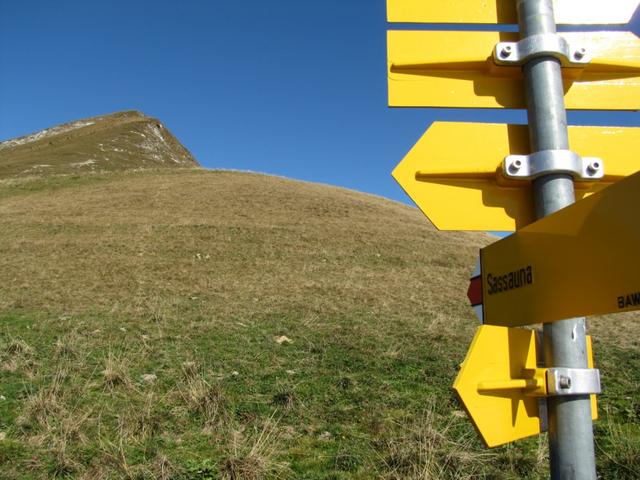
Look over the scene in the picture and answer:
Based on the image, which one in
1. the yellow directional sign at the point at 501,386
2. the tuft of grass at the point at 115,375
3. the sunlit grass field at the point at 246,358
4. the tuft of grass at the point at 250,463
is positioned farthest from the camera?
the tuft of grass at the point at 115,375

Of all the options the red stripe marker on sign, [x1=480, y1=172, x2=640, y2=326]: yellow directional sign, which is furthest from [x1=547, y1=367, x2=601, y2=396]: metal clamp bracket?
the red stripe marker on sign

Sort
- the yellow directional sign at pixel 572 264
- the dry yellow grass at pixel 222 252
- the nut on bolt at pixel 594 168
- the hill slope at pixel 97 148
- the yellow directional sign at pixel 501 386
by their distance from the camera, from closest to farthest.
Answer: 1. the yellow directional sign at pixel 572 264
2. the yellow directional sign at pixel 501 386
3. the nut on bolt at pixel 594 168
4. the dry yellow grass at pixel 222 252
5. the hill slope at pixel 97 148

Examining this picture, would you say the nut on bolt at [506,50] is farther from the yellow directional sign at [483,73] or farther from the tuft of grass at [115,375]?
the tuft of grass at [115,375]

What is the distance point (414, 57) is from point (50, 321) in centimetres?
911

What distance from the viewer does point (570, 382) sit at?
142 cm

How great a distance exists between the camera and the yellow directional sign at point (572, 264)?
114 cm

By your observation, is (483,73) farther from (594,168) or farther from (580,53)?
(594,168)

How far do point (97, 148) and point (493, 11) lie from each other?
199 feet

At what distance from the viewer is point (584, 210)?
1263 mm

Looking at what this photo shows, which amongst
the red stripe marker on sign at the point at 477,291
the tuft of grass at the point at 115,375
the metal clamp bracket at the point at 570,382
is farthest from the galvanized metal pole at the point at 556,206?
the tuft of grass at the point at 115,375

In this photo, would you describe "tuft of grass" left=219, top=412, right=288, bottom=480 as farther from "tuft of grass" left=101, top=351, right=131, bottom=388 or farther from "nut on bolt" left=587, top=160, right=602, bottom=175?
"nut on bolt" left=587, top=160, right=602, bottom=175

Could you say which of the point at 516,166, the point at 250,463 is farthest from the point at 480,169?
the point at 250,463

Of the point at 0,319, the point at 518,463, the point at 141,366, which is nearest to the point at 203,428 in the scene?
the point at 141,366

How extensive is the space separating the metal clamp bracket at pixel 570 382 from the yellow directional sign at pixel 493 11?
1.18m
